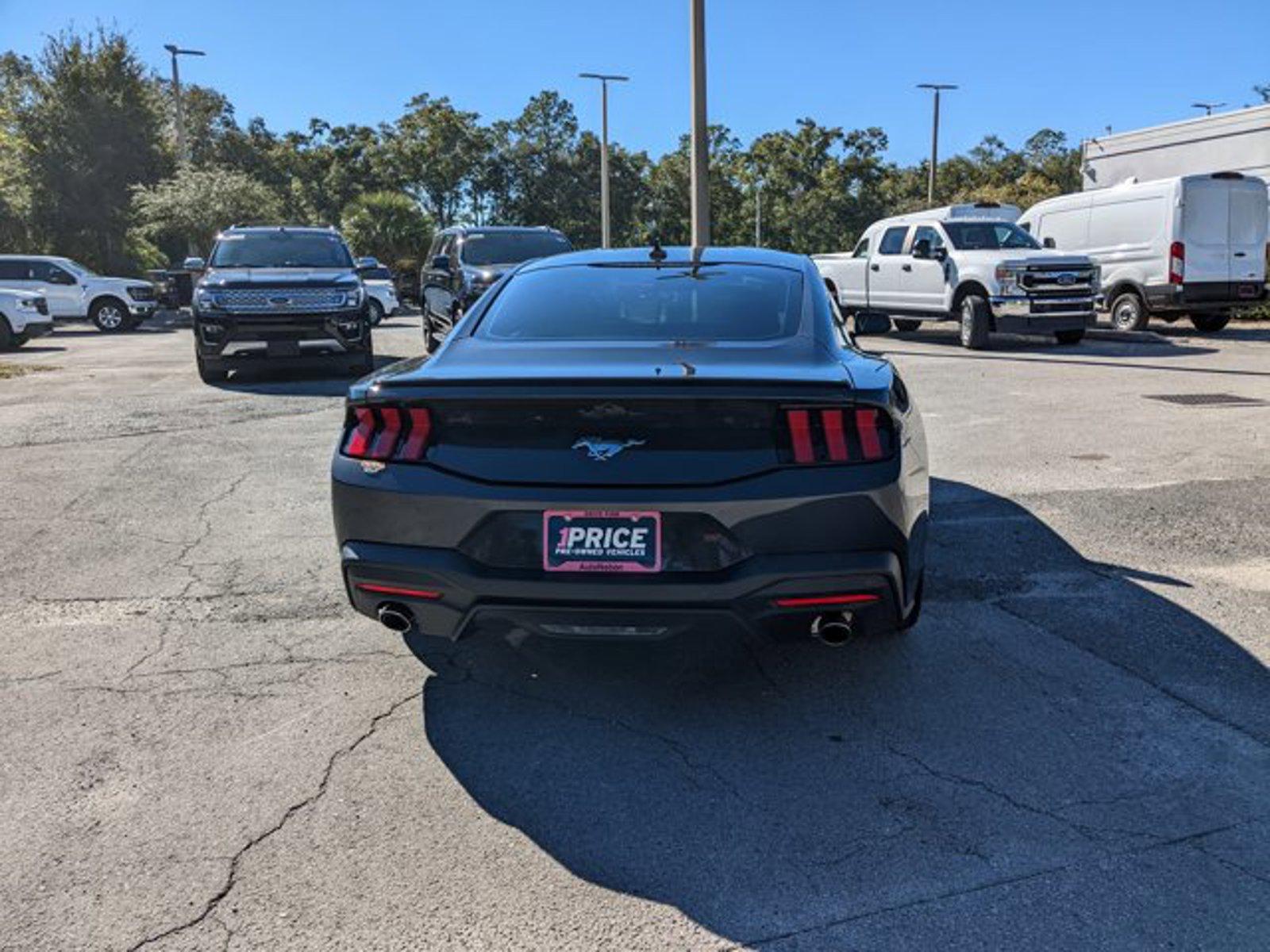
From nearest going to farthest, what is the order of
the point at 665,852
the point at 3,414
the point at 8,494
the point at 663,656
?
the point at 665,852
the point at 663,656
the point at 8,494
the point at 3,414

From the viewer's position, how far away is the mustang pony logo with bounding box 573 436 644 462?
316cm

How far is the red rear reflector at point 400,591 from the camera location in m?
3.28

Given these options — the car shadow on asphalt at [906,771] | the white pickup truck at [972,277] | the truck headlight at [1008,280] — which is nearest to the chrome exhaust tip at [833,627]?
the car shadow on asphalt at [906,771]

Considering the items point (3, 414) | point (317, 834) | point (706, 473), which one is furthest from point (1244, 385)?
point (3, 414)

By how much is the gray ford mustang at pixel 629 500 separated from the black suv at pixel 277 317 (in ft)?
31.1

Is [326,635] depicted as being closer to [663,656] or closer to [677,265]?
[663,656]

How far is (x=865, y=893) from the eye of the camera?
2.57 m

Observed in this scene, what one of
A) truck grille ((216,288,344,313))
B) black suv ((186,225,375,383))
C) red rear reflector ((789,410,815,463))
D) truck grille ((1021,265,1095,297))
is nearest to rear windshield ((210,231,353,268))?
black suv ((186,225,375,383))

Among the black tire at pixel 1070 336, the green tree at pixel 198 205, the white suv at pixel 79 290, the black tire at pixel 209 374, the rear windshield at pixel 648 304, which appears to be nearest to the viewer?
the rear windshield at pixel 648 304

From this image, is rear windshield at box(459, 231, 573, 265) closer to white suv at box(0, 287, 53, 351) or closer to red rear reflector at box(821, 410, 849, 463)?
white suv at box(0, 287, 53, 351)

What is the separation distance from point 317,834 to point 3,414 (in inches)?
376

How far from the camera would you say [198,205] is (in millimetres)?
33531

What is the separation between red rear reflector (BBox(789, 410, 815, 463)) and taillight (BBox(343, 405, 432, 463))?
1150 mm

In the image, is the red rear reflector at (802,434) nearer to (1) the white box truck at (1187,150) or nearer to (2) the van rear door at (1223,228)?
(2) the van rear door at (1223,228)
